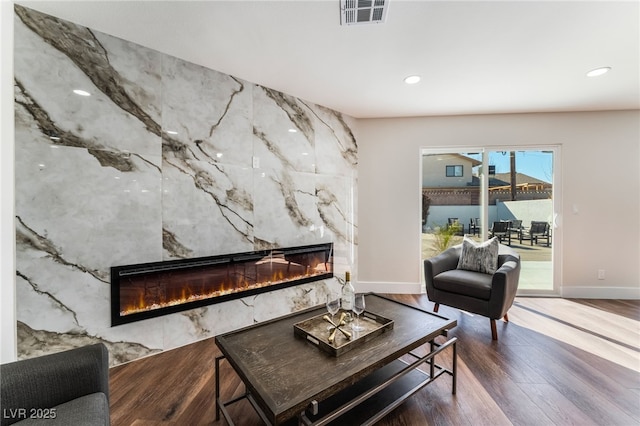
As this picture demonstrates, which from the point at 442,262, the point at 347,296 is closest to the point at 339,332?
the point at 347,296

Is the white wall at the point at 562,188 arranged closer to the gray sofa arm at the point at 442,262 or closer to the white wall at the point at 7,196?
the gray sofa arm at the point at 442,262

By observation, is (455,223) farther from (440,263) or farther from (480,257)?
(440,263)

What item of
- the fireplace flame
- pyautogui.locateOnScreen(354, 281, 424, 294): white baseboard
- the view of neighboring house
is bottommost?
pyautogui.locateOnScreen(354, 281, 424, 294): white baseboard

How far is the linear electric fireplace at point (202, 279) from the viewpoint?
205 centimetres

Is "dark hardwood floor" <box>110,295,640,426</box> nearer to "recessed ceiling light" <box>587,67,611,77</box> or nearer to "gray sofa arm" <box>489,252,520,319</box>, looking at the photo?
"gray sofa arm" <box>489,252,520,319</box>

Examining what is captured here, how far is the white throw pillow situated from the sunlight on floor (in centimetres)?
65

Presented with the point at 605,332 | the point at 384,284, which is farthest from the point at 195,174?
the point at 605,332

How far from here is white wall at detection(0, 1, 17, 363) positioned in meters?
1.55

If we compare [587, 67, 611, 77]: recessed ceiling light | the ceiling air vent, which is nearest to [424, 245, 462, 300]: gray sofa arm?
[587, 67, 611, 77]: recessed ceiling light

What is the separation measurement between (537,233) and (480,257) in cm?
162

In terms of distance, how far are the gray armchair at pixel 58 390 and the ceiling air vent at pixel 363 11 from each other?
2348 mm

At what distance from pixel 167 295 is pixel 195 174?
3.54 feet

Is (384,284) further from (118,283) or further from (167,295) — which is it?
(118,283)

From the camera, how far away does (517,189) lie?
373 centimetres
